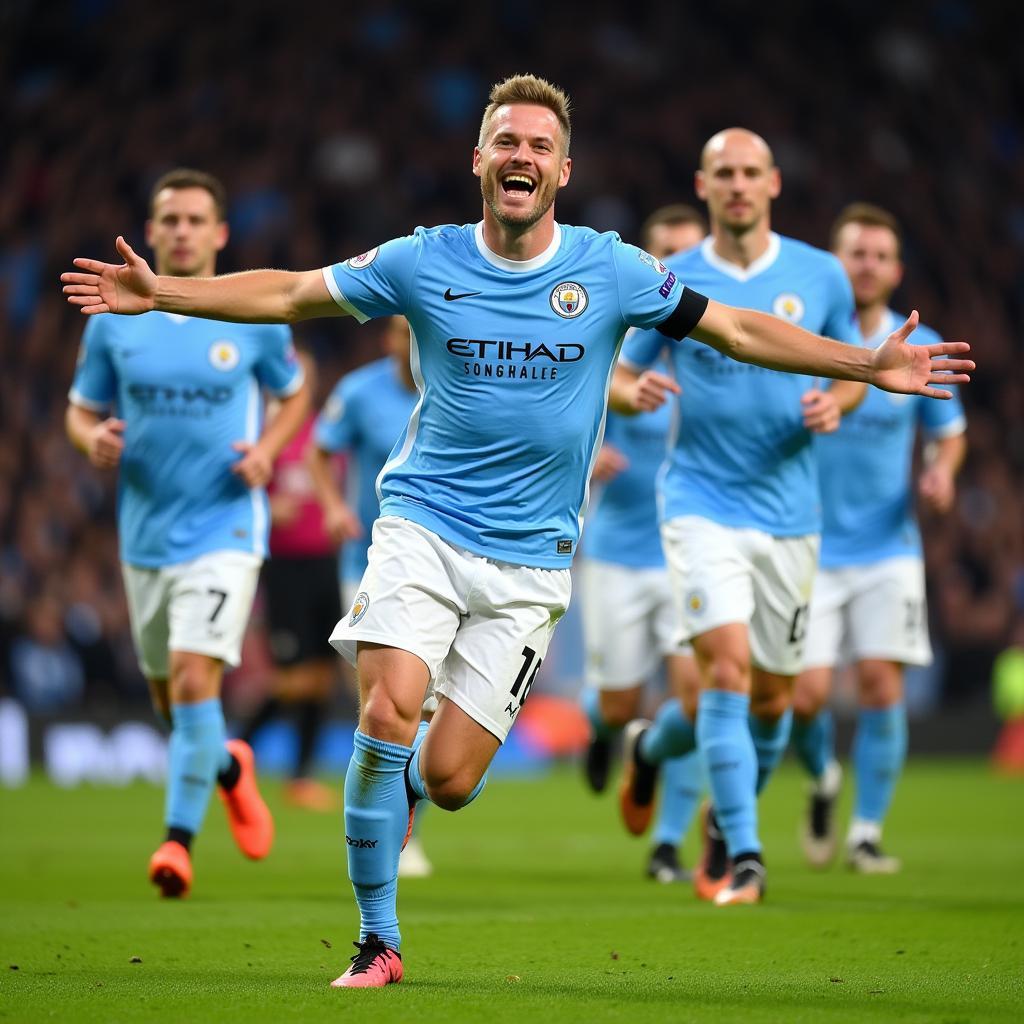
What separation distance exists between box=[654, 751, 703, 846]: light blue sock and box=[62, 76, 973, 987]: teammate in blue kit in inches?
141

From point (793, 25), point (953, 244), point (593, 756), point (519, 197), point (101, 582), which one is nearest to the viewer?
point (519, 197)

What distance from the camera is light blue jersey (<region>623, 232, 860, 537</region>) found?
7.62m

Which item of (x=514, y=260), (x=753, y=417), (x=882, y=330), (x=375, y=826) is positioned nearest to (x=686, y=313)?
(x=514, y=260)

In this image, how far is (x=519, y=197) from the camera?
17.7ft

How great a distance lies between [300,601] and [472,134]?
13.3 m

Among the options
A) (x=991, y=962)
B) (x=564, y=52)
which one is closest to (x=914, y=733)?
(x=564, y=52)

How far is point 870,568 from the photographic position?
9.51 m

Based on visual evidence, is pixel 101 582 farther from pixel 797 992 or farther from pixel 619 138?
pixel 797 992

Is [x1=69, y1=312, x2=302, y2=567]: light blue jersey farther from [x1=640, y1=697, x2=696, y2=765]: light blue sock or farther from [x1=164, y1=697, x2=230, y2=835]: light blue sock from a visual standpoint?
[x1=640, y1=697, x2=696, y2=765]: light blue sock

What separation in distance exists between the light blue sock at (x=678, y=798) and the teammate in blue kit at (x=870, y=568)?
1.86 ft

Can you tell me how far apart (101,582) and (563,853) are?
36.9ft

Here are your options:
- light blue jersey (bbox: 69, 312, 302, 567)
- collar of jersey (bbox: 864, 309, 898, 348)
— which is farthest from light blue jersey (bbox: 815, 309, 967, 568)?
light blue jersey (bbox: 69, 312, 302, 567)

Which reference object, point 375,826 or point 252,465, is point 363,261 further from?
point 252,465

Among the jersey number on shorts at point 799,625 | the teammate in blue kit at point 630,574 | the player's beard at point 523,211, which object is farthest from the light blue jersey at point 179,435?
the player's beard at point 523,211
